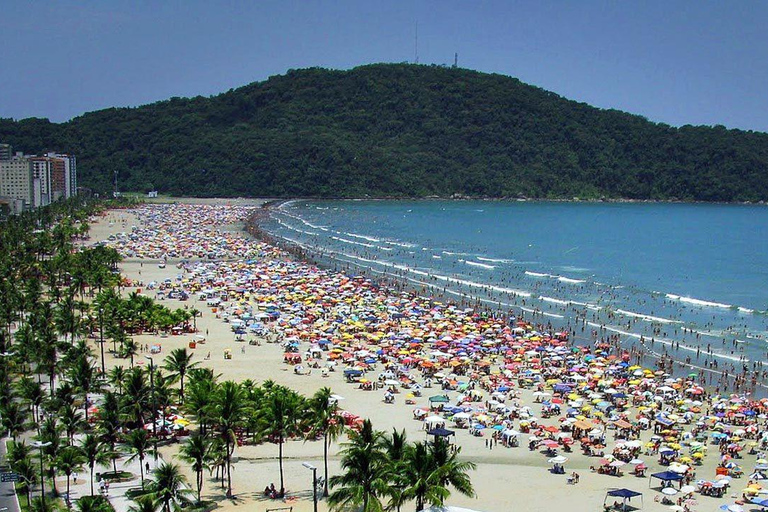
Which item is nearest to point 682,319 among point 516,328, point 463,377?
point 516,328

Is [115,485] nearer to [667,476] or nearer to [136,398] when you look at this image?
[136,398]

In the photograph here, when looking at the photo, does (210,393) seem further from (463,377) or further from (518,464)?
(463,377)

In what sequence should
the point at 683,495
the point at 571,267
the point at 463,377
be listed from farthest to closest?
the point at 571,267, the point at 463,377, the point at 683,495

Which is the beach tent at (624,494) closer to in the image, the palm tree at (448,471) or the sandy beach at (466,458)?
the sandy beach at (466,458)

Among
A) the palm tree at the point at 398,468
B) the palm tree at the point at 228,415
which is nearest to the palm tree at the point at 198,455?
the palm tree at the point at 228,415

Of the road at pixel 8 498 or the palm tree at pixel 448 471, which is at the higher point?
the palm tree at pixel 448 471

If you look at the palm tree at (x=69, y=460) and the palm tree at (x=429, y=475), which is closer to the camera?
the palm tree at (x=429, y=475)
